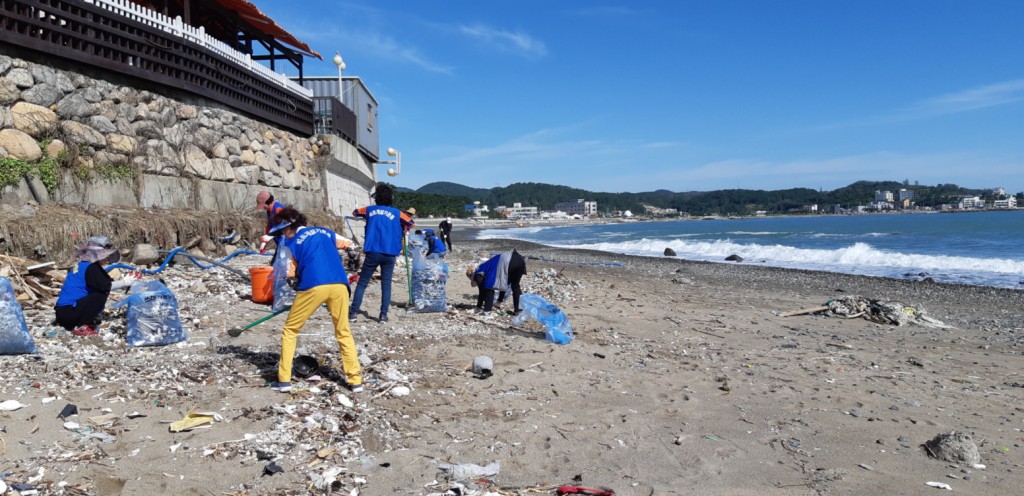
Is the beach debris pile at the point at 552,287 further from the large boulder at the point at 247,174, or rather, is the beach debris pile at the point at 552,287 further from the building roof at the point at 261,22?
the building roof at the point at 261,22

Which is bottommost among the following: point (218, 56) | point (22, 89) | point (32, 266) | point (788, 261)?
Result: point (788, 261)

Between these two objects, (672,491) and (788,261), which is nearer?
(672,491)

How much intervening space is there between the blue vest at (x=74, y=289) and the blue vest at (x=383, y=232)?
2832 mm

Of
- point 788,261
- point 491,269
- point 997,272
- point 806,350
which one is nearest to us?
point 806,350

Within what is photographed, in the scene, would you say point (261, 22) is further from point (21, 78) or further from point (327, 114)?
point (21, 78)

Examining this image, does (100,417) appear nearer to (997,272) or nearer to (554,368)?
(554,368)

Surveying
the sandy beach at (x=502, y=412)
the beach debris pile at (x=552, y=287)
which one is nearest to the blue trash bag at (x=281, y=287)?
the sandy beach at (x=502, y=412)

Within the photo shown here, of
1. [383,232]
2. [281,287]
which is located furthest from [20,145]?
[383,232]

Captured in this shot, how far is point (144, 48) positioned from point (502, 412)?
10006 mm

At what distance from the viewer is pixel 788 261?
27.4 metres

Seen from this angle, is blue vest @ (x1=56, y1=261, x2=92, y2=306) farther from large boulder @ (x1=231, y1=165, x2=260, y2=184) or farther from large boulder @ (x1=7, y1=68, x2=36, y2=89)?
large boulder @ (x1=231, y1=165, x2=260, y2=184)

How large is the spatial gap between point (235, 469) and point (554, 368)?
3283 millimetres

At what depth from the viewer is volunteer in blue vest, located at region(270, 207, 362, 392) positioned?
16.2 feet

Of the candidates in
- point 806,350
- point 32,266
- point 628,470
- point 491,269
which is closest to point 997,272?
point 806,350
